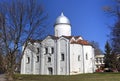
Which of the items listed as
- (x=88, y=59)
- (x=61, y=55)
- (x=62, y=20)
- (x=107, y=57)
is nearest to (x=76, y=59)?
(x=61, y=55)

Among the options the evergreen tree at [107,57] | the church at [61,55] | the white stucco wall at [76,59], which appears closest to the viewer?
the white stucco wall at [76,59]

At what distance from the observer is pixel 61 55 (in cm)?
6625

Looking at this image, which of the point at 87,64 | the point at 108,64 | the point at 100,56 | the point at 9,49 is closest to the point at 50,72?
the point at 87,64

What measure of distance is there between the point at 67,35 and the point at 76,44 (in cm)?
431

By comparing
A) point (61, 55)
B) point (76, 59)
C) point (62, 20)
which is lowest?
point (76, 59)

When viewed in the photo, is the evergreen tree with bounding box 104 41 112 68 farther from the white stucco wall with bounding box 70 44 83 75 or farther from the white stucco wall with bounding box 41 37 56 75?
the white stucco wall with bounding box 41 37 56 75

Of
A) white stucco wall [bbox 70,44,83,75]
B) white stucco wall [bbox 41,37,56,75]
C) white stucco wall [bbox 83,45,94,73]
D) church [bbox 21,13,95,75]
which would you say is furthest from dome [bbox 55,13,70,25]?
white stucco wall [bbox 83,45,94,73]

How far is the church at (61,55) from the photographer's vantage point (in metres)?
64.8

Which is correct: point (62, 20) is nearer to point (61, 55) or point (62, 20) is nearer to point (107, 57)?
point (61, 55)

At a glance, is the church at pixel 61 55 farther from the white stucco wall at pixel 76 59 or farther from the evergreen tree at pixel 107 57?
the evergreen tree at pixel 107 57

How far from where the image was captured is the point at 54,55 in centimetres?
6669

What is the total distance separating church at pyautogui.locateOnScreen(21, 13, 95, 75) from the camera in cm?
6481

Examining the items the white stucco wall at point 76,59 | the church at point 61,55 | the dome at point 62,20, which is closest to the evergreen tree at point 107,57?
the church at point 61,55

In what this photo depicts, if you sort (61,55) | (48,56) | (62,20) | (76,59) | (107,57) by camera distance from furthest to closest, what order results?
(107,57), (62,20), (48,56), (61,55), (76,59)
